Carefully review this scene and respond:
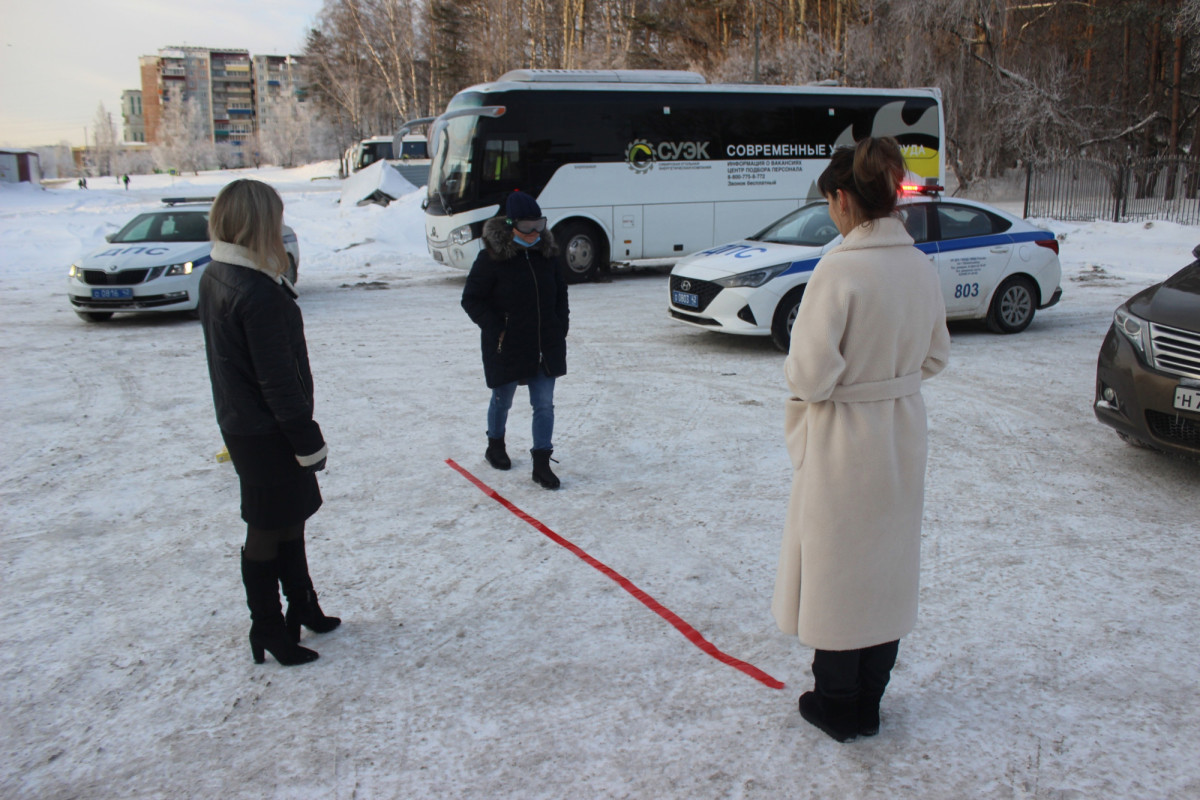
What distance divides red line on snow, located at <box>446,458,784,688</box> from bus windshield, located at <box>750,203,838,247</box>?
209 inches

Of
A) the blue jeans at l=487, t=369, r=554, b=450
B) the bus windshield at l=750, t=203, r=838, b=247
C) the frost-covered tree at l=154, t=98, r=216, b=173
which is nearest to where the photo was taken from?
the blue jeans at l=487, t=369, r=554, b=450

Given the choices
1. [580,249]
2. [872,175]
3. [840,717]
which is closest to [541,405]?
[840,717]

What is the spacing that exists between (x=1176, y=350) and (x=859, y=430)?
11.7ft

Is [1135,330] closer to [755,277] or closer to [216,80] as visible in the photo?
[755,277]

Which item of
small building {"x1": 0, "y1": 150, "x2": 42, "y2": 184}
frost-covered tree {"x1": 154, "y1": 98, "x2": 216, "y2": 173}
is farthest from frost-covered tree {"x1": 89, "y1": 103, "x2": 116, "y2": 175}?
small building {"x1": 0, "y1": 150, "x2": 42, "y2": 184}

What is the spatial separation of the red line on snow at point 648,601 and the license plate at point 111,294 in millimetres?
7959

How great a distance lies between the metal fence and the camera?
2041 cm

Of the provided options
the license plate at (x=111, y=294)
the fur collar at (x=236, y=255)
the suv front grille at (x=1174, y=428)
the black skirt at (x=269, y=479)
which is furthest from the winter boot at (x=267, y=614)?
the license plate at (x=111, y=294)

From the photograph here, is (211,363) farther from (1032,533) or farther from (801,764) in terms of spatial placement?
(1032,533)

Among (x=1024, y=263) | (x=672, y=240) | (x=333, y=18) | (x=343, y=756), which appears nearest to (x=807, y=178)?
(x=672, y=240)

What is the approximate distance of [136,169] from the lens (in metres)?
126

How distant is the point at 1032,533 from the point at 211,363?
3.99 m

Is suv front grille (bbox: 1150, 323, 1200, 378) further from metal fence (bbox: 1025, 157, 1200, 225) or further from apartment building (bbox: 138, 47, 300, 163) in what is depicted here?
apartment building (bbox: 138, 47, 300, 163)

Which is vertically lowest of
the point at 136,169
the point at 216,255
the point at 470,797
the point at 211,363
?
the point at 470,797
